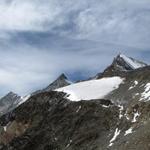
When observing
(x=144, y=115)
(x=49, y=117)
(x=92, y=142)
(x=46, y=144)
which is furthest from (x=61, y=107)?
(x=144, y=115)

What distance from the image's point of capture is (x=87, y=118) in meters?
148

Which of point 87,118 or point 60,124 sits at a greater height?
point 60,124

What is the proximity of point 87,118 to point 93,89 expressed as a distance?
19.3 m

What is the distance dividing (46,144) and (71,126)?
7.80m

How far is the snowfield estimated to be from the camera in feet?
522

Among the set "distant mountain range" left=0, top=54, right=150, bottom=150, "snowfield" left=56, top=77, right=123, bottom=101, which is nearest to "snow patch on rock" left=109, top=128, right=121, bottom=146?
"distant mountain range" left=0, top=54, right=150, bottom=150

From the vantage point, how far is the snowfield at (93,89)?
15900cm

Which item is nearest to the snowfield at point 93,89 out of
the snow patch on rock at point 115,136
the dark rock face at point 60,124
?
the dark rock face at point 60,124

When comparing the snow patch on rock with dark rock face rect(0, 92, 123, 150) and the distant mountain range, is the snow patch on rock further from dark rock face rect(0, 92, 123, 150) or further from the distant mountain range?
dark rock face rect(0, 92, 123, 150)

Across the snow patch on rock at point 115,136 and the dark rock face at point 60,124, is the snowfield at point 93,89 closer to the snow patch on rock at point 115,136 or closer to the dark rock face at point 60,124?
the dark rock face at point 60,124

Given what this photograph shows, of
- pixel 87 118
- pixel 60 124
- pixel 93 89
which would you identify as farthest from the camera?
pixel 93 89

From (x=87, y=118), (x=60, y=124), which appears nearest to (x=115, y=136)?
(x=87, y=118)

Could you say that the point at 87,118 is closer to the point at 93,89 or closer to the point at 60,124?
the point at 60,124

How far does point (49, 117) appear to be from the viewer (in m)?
163
